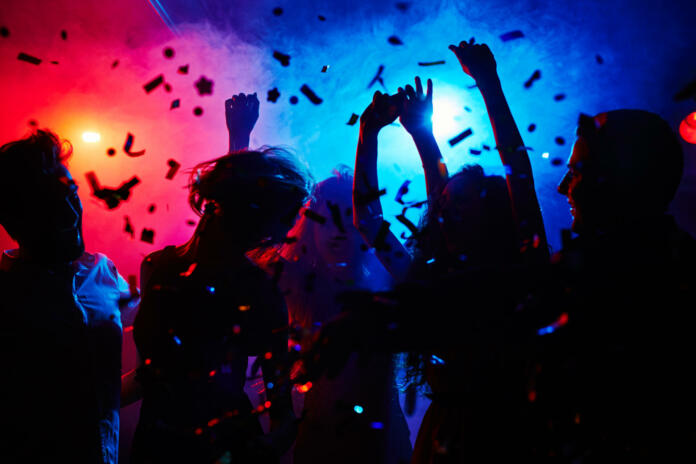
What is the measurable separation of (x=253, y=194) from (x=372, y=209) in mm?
439

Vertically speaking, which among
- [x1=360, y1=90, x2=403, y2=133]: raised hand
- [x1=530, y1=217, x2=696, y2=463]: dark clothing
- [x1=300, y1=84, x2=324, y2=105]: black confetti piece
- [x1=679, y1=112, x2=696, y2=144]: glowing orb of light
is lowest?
[x1=530, y1=217, x2=696, y2=463]: dark clothing

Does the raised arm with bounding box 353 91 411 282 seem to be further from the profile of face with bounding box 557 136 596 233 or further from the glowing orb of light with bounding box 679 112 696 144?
the glowing orb of light with bounding box 679 112 696 144

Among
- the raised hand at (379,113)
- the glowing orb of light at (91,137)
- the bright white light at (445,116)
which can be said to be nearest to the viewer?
the raised hand at (379,113)

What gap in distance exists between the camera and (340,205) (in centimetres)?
216

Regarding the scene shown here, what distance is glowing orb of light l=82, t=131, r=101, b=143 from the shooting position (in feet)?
11.8

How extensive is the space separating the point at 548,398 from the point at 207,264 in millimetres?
1029

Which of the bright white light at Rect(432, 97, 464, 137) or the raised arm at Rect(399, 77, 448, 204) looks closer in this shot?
the raised arm at Rect(399, 77, 448, 204)

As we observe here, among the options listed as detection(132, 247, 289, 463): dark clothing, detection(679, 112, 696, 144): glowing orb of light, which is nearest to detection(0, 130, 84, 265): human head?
detection(132, 247, 289, 463): dark clothing

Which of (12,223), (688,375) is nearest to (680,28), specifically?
(688,375)

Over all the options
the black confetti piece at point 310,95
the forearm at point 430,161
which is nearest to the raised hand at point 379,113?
the forearm at point 430,161

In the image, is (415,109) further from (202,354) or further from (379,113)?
(202,354)

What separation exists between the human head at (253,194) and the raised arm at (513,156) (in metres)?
0.70

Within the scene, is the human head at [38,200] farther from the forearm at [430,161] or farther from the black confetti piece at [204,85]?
the black confetti piece at [204,85]

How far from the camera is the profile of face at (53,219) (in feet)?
4.04
